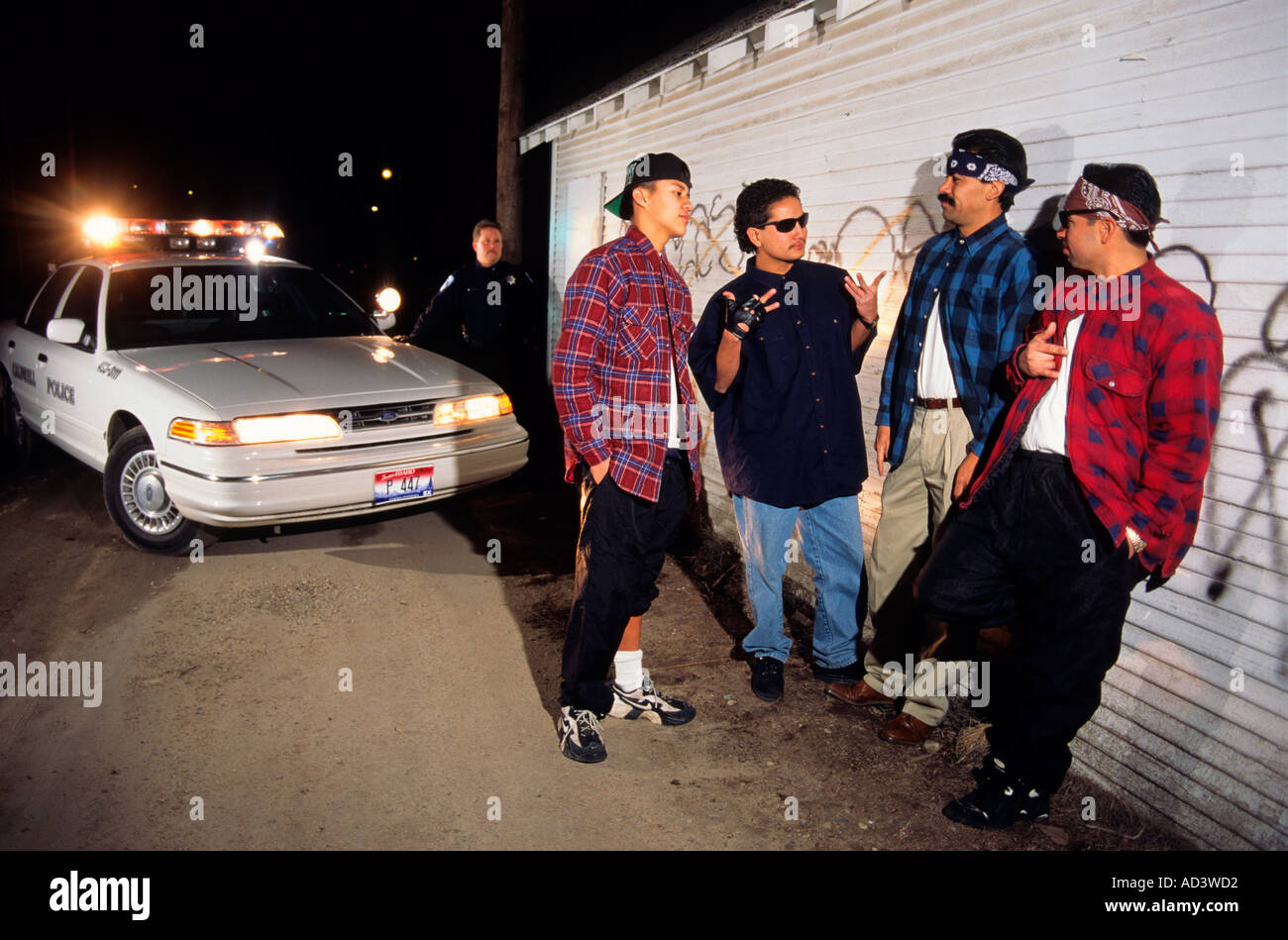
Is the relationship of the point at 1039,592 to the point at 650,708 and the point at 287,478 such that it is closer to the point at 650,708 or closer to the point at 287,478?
the point at 650,708

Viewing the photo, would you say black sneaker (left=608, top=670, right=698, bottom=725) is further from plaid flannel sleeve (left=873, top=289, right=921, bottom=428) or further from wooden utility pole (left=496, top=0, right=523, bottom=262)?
wooden utility pole (left=496, top=0, right=523, bottom=262)

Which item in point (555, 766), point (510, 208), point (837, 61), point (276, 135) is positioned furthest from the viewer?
point (276, 135)

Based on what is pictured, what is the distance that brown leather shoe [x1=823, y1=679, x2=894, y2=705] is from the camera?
151 inches

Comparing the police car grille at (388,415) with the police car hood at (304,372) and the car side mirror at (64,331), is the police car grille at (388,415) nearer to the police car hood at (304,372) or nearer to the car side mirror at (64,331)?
the police car hood at (304,372)

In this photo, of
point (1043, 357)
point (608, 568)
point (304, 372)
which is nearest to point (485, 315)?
point (304, 372)

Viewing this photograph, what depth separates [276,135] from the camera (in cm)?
3822

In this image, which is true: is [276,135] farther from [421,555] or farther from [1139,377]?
[1139,377]

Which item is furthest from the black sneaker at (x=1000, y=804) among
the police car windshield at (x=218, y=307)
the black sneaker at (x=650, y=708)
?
the police car windshield at (x=218, y=307)

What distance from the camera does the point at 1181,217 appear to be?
9.21ft

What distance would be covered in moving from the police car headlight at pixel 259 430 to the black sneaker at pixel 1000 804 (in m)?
3.75

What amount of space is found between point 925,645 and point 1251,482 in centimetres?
138

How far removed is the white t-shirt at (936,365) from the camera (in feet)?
11.2
